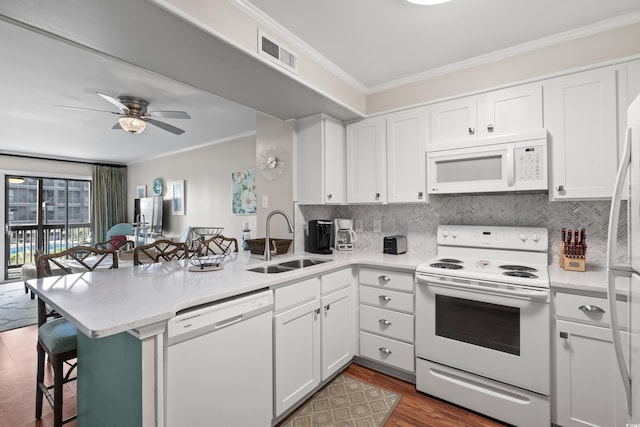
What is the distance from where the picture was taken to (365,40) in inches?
85.8

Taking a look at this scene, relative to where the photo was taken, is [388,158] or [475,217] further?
[388,158]

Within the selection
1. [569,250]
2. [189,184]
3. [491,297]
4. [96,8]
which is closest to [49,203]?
[189,184]

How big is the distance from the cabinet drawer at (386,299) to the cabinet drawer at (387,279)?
0.04 metres

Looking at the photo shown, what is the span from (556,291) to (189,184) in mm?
5834

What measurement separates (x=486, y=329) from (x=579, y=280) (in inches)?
23.3

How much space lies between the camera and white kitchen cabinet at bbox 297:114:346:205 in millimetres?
2783

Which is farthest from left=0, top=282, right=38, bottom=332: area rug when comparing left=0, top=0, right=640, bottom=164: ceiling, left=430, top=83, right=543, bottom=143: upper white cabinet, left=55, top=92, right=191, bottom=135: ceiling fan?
left=430, top=83, right=543, bottom=143: upper white cabinet

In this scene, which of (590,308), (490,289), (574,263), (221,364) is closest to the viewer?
(221,364)

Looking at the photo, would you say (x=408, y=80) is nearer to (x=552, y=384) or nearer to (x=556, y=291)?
(x=556, y=291)

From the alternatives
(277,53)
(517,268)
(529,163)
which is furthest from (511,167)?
(277,53)

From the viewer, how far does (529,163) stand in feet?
6.81

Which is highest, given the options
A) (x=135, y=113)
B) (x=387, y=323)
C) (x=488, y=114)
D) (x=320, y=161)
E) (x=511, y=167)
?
(x=135, y=113)

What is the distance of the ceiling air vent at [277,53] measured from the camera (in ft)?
6.03

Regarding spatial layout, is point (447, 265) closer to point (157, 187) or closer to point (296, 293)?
point (296, 293)
